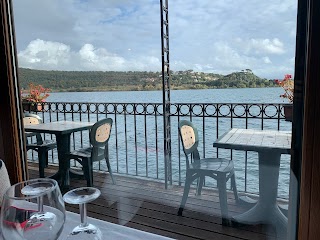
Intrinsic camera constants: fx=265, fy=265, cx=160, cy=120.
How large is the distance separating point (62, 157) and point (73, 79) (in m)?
1.12

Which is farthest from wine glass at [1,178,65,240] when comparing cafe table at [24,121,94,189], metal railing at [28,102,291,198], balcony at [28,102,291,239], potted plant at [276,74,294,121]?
cafe table at [24,121,94,189]

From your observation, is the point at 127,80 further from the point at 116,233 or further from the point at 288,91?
the point at 116,233

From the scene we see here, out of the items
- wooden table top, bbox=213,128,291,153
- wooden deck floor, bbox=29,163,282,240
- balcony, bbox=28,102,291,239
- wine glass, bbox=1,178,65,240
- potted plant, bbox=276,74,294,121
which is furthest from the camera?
balcony, bbox=28,102,291,239

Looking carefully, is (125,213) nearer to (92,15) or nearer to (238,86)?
(238,86)

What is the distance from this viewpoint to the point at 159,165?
3639mm

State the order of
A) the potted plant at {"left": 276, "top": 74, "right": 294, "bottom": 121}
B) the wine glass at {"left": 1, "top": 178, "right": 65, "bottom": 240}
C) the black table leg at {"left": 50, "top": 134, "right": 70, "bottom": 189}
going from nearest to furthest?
1. the wine glass at {"left": 1, "top": 178, "right": 65, "bottom": 240}
2. the potted plant at {"left": 276, "top": 74, "right": 294, "bottom": 121}
3. the black table leg at {"left": 50, "top": 134, "right": 70, "bottom": 189}

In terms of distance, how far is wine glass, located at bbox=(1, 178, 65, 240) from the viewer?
62 centimetres

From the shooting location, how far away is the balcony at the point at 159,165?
2373 mm

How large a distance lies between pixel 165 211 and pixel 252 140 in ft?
3.62

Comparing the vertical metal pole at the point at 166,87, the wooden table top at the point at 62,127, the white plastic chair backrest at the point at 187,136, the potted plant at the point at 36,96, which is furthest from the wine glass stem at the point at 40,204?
the vertical metal pole at the point at 166,87

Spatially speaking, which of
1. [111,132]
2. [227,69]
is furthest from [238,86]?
[111,132]

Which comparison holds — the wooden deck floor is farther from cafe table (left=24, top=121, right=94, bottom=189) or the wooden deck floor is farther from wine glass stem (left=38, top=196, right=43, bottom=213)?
wine glass stem (left=38, top=196, right=43, bottom=213)

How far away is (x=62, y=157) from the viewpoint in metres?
3.39

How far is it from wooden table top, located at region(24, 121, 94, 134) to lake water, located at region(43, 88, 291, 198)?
0.32 m
